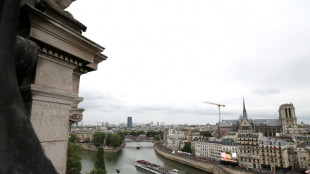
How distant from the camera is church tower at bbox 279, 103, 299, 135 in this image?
230ft

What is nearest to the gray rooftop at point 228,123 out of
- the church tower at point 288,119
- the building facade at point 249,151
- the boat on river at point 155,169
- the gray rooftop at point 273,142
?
the church tower at point 288,119

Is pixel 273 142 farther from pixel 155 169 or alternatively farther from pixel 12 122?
pixel 12 122

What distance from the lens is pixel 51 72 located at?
276 cm

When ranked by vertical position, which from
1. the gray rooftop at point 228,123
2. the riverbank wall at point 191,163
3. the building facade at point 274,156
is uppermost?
the gray rooftop at point 228,123

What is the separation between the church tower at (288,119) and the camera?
70.1 m

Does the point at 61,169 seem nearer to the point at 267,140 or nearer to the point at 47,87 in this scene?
the point at 47,87

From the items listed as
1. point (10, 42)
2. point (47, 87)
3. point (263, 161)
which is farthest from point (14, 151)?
point (263, 161)

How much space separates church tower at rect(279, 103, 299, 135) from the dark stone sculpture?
85.9 metres

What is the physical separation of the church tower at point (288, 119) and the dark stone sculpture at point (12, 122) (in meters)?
85.9

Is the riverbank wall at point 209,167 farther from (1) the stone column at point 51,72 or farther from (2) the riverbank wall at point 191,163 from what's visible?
(1) the stone column at point 51,72

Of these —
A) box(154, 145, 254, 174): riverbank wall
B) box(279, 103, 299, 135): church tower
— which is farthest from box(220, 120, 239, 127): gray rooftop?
box(154, 145, 254, 174): riverbank wall

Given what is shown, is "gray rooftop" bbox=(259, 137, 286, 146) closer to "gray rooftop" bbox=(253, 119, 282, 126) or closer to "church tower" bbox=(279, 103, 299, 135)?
"church tower" bbox=(279, 103, 299, 135)

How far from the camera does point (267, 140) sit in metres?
42.9

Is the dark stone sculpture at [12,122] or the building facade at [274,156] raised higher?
the dark stone sculpture at [12,122]
